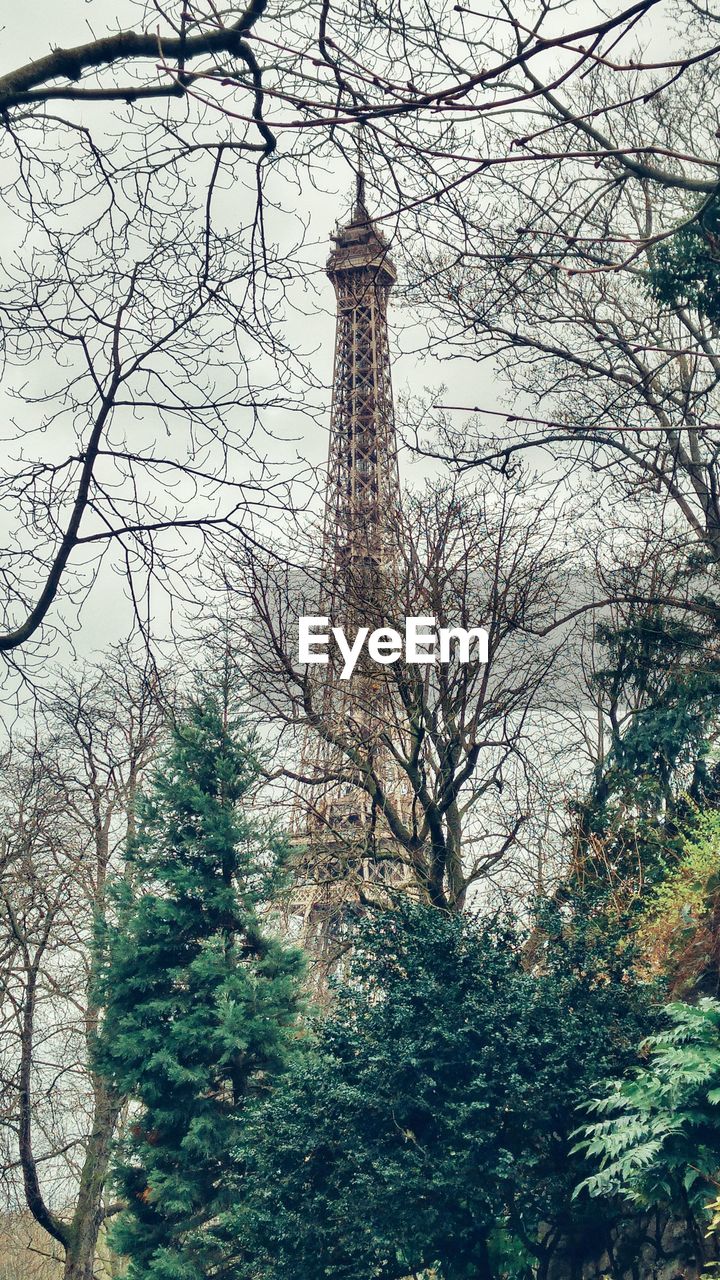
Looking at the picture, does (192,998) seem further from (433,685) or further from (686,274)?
(686,274)

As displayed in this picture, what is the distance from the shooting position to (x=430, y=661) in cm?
1129

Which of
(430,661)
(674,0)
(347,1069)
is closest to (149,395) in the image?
(347,1069)

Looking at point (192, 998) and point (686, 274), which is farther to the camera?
point (192, 998)

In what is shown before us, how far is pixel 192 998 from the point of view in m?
13.3

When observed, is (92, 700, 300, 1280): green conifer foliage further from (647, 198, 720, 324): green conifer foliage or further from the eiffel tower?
(647, 198, 720, 324): green conifer foliage

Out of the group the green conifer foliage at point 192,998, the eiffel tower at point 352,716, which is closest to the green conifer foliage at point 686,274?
the eiffel tower at point 352,716

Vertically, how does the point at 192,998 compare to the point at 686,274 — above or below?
below

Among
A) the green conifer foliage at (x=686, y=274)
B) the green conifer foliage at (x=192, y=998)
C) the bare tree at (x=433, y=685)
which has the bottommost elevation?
the green conifer foliage at (x=192, y=998)

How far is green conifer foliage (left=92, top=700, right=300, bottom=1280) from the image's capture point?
12.6 m

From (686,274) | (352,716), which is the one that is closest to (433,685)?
(352,716)

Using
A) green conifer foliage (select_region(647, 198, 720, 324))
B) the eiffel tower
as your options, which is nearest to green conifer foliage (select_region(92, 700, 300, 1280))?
the eiffel tower

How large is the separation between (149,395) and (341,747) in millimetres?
7459

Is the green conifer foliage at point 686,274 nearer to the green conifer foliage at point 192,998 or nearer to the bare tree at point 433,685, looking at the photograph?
the bare tree at point 433,685

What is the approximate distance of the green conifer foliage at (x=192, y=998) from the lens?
12578mm
